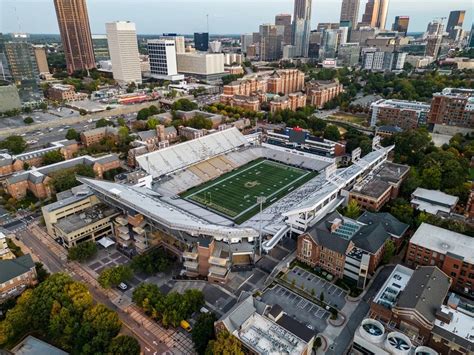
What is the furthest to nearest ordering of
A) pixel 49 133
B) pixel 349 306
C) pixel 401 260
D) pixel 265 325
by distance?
1. pixel 49 133
2. pixel 401 260
3. pixel 349 306
4. pixel 265 325

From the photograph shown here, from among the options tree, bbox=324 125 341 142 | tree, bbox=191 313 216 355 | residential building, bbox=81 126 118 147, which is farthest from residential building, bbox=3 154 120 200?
tree, bbox=324 125 341 142

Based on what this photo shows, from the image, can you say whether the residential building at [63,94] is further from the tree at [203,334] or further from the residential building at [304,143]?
the tree at [203,334]

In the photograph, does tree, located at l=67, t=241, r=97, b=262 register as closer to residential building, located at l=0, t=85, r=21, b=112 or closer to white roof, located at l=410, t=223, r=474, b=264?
white roof, located at l=410, t=223, r=474, b=264

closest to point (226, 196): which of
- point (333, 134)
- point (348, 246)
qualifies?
point (348, 246)

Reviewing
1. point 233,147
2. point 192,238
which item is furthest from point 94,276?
point 233,147

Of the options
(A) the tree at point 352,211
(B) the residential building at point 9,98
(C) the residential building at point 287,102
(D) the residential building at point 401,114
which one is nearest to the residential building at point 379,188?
(A) the tree at point 352,211

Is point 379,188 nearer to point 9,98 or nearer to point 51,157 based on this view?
point 51,157

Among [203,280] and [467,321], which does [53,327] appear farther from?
[467,321]

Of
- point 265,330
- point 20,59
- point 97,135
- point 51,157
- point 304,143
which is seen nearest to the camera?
point 265,330
